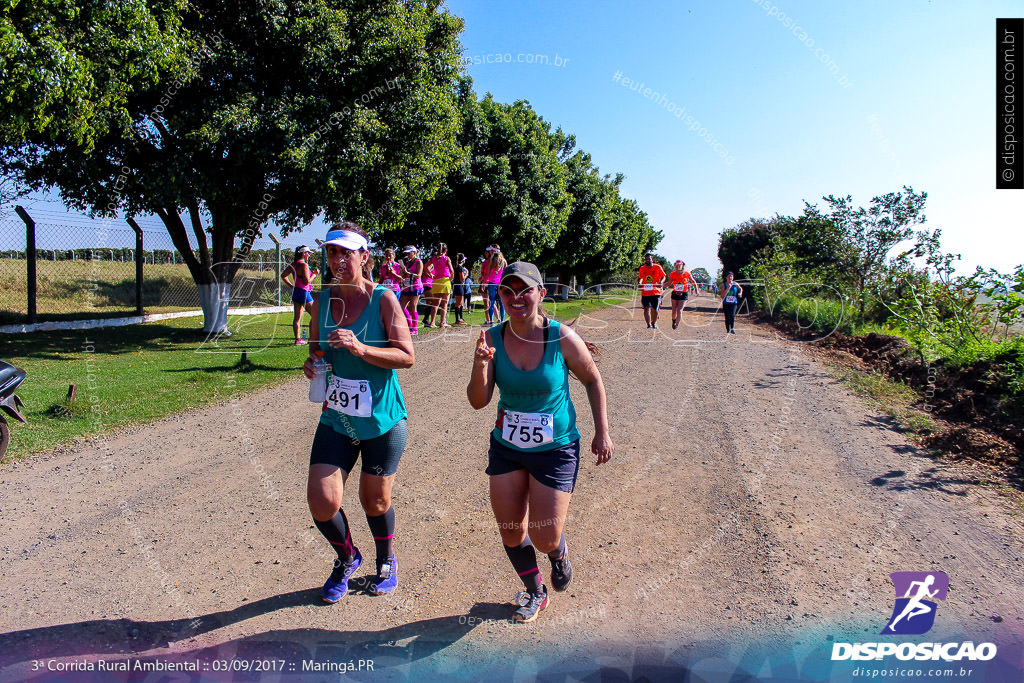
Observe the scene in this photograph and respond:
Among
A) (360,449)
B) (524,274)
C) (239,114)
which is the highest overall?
(239,114)

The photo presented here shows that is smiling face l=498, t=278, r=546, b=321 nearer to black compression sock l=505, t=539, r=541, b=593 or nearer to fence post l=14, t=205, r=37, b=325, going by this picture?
black compression sock l=505, t=539, r=541, b=593

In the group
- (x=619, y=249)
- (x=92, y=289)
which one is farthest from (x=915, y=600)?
(x=619, y=249)

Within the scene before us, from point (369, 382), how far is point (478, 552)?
5.04 ft

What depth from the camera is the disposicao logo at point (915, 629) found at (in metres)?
3.37

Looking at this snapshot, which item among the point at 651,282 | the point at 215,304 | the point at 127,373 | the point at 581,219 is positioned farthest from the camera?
the point at 581,219

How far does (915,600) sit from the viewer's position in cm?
384

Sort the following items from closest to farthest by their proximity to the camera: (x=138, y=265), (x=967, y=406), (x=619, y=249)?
(x=967, y=406)
(x=138, y=265)
(x=619, y=249)

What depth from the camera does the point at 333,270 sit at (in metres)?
3.67

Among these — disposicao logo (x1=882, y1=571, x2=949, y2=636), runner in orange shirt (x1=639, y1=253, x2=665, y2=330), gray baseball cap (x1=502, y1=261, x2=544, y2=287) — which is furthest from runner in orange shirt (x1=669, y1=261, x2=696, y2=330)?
gray baseball cap (x1=502, y1=261, x2=544, y2=287)

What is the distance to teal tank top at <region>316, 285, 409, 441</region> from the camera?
11.7ft

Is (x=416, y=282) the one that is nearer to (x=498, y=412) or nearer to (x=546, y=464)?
(x=498, y=412)

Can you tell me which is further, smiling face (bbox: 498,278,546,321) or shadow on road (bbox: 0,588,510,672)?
smiling face (bbox: 498,278,546,321)

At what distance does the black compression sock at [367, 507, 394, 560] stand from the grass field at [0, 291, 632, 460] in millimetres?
4297

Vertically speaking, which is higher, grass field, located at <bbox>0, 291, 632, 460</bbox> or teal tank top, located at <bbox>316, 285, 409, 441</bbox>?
teal tank top, located at <bbox>316, 285, 409, 441</bbox>
